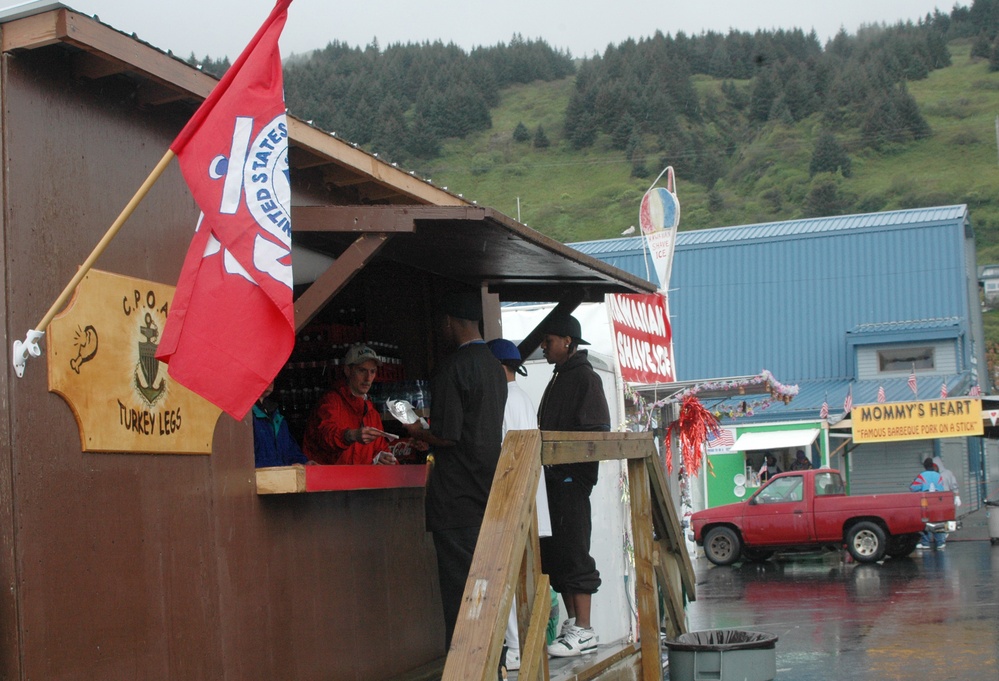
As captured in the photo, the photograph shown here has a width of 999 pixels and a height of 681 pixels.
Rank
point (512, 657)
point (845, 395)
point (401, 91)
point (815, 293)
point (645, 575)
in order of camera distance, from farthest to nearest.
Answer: point (401, 91)
point (815, 293)
point (845, 395)
point (645, 575)
point (512, 657)

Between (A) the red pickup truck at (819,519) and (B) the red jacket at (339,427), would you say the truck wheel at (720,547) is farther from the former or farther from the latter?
(B) the red jacket at (339,427)

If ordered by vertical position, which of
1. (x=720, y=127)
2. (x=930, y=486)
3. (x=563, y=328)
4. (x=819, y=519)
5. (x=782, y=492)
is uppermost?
(x=720, y=127)

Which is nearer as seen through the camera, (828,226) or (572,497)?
(572,497)

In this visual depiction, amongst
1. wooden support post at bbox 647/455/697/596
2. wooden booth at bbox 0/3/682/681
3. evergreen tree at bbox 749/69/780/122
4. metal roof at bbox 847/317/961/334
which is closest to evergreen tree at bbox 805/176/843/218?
evergreen tree at bbox 749/69/780/122

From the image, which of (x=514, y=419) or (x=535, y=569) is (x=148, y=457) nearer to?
(x=535, y=569)

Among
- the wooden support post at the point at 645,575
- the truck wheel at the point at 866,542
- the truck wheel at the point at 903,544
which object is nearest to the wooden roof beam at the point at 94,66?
the wooden support post at the point at 645,575

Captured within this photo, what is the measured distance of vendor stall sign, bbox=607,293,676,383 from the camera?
473 inches

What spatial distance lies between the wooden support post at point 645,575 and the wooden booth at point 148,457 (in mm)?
1285

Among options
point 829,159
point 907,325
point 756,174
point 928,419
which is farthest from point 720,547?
point 756,174

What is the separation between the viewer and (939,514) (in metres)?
20.2

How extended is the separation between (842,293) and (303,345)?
975 inches

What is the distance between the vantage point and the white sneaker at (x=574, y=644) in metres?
6.16

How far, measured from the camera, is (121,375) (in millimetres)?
4660

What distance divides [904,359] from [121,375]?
26.9m
